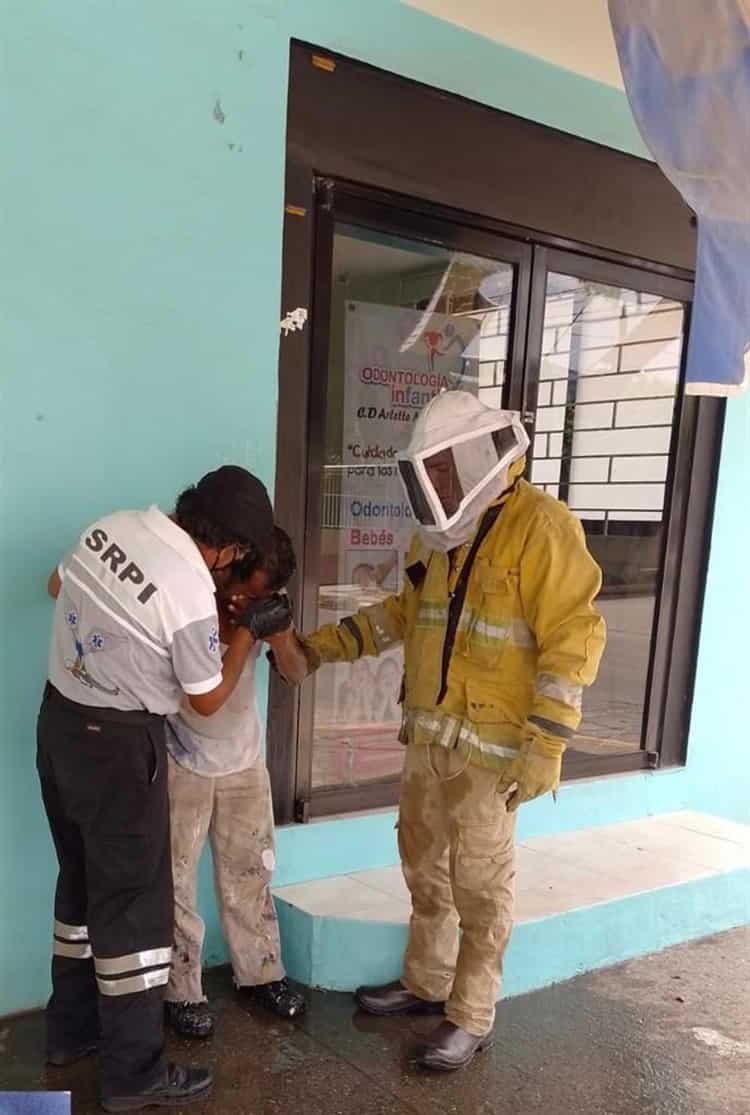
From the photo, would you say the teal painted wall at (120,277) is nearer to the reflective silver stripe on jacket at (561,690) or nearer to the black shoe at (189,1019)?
the black shoe at (189,1019)

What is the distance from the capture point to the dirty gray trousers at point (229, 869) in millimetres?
2707

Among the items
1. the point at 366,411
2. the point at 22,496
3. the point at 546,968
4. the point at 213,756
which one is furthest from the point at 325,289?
the point at 546,968

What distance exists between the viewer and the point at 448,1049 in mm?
2643

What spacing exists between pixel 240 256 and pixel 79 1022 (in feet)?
7.35

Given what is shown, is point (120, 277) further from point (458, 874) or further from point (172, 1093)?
point (172, 1093)

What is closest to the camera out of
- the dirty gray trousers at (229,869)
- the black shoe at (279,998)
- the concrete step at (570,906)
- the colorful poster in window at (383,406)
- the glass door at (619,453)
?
the dirty gray trousers at (229,869)

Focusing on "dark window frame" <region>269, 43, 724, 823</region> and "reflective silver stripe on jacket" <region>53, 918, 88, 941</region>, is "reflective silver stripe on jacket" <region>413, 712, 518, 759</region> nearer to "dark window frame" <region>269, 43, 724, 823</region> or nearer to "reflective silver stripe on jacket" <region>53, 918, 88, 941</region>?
"dark window frame" <region>269, 43, 724, 823</region>

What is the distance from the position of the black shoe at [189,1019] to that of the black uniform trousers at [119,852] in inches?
11.6

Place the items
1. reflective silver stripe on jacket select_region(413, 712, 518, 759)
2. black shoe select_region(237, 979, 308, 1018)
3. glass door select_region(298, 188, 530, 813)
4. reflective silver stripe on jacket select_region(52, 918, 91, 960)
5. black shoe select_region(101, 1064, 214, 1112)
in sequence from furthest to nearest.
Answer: glass door select_region(298, 188, 530, 813)
black shoe select_region(237, 979, 308, 1018)
reflective silver stripe on jacket select_region(413, 712, 518, 759)
reflective silver stripe on jacket select_region(52, 918, 91, 960)
black shoe select_region(101, 1064, 214, 1112)

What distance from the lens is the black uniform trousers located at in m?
2.27

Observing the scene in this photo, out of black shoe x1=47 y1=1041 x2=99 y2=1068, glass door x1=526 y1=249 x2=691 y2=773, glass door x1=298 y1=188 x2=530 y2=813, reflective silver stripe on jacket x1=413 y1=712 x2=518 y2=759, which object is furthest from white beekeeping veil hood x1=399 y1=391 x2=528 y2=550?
black shoe x1=47 y1=1041 x2=99 y2=1068

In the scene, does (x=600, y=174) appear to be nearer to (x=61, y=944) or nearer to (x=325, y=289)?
(x=325, y=289)

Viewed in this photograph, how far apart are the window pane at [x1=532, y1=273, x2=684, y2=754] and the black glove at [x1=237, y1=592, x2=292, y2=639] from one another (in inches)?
70.4

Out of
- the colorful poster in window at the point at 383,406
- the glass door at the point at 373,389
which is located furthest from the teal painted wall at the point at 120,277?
the colorful poster in window at the point at 383,406
